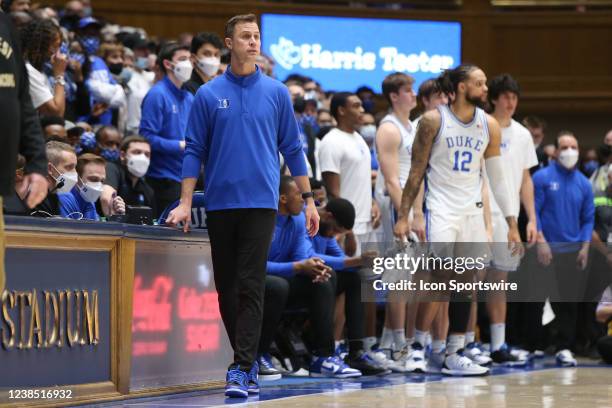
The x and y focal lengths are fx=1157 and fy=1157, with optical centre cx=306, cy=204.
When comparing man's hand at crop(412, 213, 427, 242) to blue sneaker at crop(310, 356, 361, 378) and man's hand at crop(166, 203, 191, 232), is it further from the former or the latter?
man's hand at crop(166, 203, 191, 232)

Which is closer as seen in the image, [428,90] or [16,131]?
[16,131]

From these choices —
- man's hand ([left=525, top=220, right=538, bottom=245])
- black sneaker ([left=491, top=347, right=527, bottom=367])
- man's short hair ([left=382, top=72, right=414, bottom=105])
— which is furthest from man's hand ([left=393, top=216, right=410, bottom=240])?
black sneaker ([left=491, top=347, right=527, bottom=367])

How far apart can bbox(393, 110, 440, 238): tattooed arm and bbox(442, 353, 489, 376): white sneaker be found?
98 cm

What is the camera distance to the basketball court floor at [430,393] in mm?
6156

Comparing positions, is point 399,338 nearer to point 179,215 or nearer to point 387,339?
point 387,339

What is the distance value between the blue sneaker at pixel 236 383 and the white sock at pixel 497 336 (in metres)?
3.48

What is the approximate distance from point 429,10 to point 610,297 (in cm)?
844

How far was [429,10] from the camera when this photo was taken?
17984mm

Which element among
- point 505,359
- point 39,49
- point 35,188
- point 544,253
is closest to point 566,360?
point 505,359

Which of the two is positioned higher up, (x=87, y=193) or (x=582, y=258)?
(x=87, y=193)

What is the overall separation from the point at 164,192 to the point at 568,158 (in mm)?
4058

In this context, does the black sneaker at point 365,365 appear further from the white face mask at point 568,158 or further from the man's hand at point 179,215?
the white face mask at point 568,158

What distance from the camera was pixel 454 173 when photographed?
8.36m

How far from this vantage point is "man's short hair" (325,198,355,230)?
8617 millimetres
